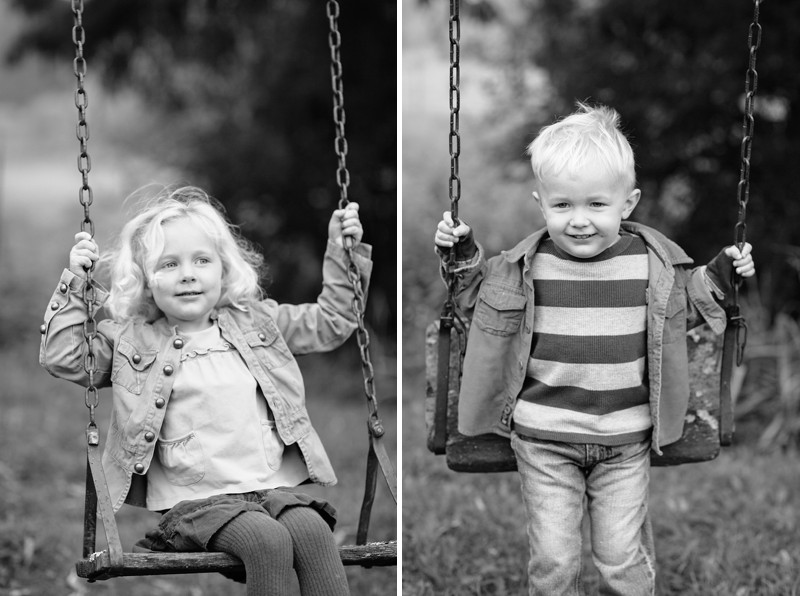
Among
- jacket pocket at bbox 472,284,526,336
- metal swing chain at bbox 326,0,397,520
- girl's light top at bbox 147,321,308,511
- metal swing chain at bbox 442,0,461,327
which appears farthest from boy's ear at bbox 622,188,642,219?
girl's light top at bbox 147,321,308,511

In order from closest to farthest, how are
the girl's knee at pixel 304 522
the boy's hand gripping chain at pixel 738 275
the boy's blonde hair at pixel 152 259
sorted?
the girl's knee at pixel 304 522 → the boy's hand gripping chain at pixel 738 275 → the boy's blonde hair at pixel 152 259

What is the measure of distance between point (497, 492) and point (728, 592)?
1.46 metres

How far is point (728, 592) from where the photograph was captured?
12.4ft

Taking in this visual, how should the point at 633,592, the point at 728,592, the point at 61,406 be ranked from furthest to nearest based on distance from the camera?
the point at 61,406, the point at 728,592, the point at 633,592

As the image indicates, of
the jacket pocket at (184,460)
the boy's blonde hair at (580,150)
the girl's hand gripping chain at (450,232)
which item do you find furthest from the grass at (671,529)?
the boy's blonde hair at (580,150)

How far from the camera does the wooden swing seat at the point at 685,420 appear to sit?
10.8ft

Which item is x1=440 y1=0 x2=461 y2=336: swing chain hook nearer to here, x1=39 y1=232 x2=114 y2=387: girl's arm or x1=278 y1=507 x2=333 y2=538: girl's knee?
x1=278 y1=507 x2=333 y2=538: girl's knee

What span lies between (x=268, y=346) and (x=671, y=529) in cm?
218

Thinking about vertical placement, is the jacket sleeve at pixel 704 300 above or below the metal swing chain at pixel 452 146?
below

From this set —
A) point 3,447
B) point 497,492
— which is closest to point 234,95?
point 3,447

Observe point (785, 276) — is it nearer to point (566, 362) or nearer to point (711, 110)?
point (711, 110)

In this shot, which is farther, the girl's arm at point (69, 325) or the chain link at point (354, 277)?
the chain link at point (354, 277)

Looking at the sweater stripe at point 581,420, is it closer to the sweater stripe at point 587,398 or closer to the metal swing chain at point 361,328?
the sweater stripe at point 587,398

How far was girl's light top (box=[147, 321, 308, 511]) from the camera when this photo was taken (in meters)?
3.08
